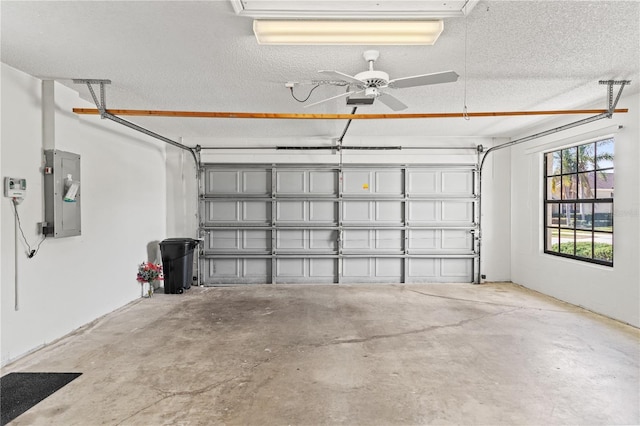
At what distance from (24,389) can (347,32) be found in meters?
3.66

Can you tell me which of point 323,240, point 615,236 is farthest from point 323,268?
point 615,236

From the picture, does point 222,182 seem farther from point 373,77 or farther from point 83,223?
point 373,77

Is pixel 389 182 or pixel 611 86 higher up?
pixel 611 86

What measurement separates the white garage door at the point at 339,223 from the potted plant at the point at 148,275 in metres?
0.92

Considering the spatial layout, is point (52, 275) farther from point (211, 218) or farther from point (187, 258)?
point (211, 218)

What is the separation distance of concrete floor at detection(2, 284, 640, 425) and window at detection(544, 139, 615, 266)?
3.09 ft

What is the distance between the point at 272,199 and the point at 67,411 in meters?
4.32

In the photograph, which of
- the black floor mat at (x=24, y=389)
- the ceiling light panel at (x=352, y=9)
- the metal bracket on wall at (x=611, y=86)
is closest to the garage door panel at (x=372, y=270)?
the metal bracket on wall at (x=611, y=86)

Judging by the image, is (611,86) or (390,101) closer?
(390,101)

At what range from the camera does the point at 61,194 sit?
3.52 metres

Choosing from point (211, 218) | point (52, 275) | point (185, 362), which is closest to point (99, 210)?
point (52, 275)

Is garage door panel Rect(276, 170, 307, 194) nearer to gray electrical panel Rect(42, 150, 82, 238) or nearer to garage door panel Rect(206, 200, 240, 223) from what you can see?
garage door panel Rect(206, 200, 240, 223)

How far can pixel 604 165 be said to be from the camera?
441 cm

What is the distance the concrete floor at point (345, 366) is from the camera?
2250mm
